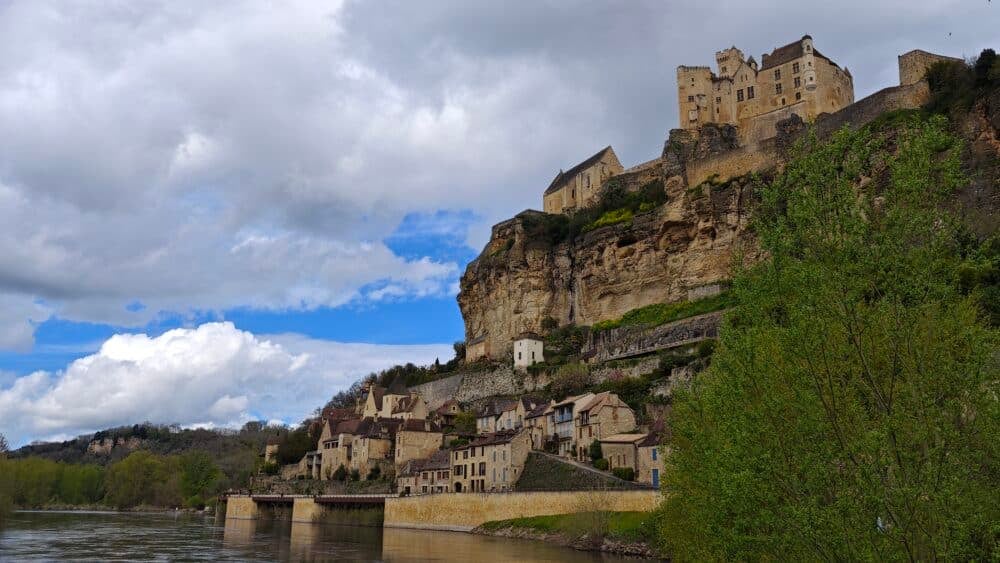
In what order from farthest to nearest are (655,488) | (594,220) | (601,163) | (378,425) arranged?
(601,163) < (594,220) < (378,425) < (655,488)

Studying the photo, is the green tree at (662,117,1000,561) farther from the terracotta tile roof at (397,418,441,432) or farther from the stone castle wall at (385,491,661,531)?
the terracotta tile roof at (397,418,441,432)

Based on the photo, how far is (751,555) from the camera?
43.7 ft

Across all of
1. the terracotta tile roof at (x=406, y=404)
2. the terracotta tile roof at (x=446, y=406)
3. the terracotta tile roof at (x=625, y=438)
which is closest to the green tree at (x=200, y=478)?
the terracotta tile roof at (x=406, y=404)

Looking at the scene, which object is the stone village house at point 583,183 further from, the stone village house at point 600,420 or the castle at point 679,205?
the stone village house at point 600,420

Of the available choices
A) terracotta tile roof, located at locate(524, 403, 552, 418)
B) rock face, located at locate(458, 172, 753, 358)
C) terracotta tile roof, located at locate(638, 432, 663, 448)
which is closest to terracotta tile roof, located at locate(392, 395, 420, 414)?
rock face, located at locate(458, 172, 753, 358)

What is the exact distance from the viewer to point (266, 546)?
151 feet

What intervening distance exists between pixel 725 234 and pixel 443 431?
3221 centimetres

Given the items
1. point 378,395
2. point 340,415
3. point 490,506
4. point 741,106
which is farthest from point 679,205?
point 340,415

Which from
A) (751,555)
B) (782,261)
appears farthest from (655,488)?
(782,261)

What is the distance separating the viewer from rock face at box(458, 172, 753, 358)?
70.1 metres

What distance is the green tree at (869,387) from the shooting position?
9.77 m

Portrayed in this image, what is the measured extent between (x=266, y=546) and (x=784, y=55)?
71787 millimetres

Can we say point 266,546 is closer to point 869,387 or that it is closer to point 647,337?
point 647,337

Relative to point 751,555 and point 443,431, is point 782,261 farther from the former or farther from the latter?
point 443,431
